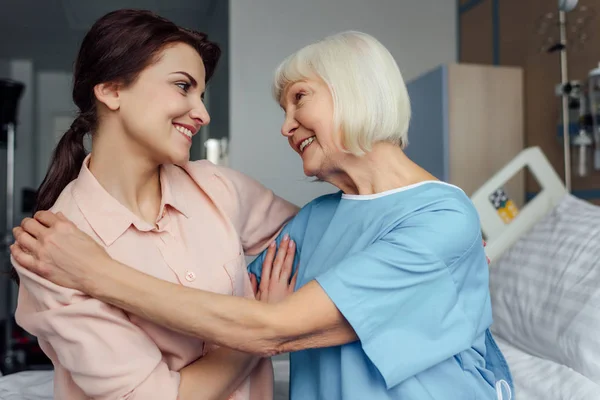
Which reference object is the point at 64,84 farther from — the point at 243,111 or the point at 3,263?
the point at 243,111

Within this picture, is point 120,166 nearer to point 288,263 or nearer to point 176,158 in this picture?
point 176,158

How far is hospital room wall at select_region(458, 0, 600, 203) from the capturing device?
2.77 meters

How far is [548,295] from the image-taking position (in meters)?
1.73

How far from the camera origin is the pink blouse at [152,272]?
1015 millimetres

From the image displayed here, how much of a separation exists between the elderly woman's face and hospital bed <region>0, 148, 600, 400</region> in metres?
0.76

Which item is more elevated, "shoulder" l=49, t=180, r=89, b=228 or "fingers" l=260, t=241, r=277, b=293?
"shoulder" l=49, t=180, r=89, b=228

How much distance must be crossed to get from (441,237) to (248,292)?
45 centimetres

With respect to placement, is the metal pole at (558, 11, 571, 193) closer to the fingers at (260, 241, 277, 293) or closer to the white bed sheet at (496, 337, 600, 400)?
the white bed sheet at (496, 337, 600, 400)

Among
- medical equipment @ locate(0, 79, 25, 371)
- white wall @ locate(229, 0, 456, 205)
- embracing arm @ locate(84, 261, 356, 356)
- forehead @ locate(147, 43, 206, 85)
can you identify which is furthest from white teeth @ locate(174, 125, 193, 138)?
medical equipment @ locate(0, 79, 25, 371)

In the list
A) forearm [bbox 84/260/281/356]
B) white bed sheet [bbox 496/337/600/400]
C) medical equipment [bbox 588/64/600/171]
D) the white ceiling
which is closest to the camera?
forearm [bbox 84/260/281/356]

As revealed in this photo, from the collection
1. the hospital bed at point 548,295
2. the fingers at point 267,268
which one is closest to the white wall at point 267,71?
the hospital bed at point 548,295

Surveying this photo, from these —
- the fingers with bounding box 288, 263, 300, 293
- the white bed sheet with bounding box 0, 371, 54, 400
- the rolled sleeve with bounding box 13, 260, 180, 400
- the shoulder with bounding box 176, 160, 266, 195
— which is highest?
the shoulder with bounding box 176, 160, 266, 195

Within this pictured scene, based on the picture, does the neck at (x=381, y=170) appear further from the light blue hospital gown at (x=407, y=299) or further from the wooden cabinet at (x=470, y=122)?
the wooden cabinet at (x=470, y=122)

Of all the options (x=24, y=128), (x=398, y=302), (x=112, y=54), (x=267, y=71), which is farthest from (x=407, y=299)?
(x=24, y=128)
